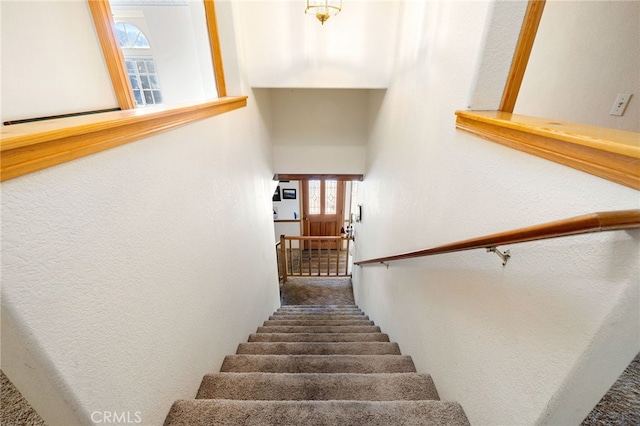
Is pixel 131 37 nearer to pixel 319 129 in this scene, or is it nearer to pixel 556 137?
pixel 319 129

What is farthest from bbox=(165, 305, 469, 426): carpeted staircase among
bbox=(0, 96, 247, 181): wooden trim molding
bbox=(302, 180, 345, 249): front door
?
bbox=(302, 180, 345, 249): front door

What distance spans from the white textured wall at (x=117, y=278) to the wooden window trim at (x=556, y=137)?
1.08 m

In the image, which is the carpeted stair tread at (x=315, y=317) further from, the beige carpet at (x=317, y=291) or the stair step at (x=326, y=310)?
the beige carpet at (x=317, y=291)

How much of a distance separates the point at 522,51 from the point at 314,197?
574 centimetres

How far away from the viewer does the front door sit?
643 centimetres

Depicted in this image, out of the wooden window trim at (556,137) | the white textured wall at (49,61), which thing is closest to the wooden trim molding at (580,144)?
the wooden window trim at (556,137)

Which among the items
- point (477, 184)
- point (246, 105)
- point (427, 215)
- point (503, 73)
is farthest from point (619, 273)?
point (246, 105)

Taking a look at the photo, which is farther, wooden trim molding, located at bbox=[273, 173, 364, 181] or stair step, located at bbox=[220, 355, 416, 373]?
wooden trim molding, located at bbox=[273, 173, 364, 181]

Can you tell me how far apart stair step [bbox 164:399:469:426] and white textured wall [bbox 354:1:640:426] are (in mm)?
126

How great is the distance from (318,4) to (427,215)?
5.52ft

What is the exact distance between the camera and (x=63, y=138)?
1.78ft

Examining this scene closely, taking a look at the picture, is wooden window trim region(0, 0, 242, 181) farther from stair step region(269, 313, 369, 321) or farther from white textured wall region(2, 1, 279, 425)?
stair step region(269, 313, 369, 321)

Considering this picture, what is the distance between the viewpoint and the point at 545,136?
599 mm

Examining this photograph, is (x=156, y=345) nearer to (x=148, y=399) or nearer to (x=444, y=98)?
(x=148, y=399)
